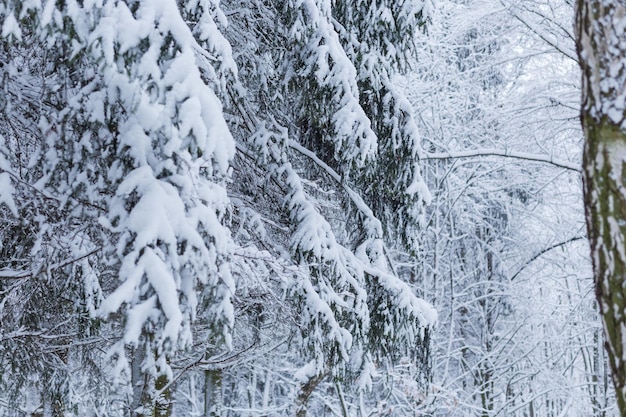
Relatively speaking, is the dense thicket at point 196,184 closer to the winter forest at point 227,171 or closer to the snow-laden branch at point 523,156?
the winter forest at point 227,171

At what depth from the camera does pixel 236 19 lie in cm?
640

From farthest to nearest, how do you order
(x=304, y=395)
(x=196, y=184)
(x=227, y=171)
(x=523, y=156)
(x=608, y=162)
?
(x=304, y=395), (x=523, y=156), (x=227, y=171), (x=196, y=184), (x=608, y=162)

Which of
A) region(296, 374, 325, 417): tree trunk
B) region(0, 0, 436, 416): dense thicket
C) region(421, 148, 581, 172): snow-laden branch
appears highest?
region(421, 148, 581, 172): snow-laden branch

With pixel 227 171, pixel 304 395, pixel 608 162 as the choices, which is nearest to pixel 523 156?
pixel 227 171

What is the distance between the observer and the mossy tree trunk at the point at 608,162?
2.36m

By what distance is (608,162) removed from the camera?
2383 mm

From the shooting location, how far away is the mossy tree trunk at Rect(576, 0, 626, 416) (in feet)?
7.73

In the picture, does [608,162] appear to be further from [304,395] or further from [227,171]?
[304,395]

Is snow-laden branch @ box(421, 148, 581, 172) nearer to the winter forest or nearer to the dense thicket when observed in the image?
the winter forest

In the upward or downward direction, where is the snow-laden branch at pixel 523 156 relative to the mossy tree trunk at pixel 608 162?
upward

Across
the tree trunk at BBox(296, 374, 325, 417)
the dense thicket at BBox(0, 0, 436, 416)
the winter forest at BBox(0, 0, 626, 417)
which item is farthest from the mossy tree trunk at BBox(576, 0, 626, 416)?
the tree trunk at BBox(296, 374, 325, 417)

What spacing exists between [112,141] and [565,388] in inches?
476

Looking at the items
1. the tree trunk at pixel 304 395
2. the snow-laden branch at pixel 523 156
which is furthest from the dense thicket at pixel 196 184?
the snow-laden branch at pixel 523 156

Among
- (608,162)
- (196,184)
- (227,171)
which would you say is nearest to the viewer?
(608,162)
